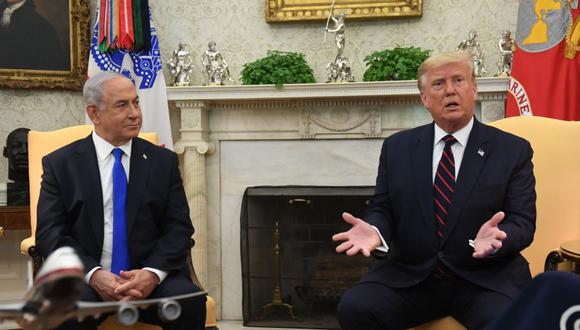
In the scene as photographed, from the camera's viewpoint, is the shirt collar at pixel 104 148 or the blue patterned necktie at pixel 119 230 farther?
the shirt collar at pixel 104 148

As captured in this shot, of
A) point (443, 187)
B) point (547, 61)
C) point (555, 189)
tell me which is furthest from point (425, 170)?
point (547, 61)

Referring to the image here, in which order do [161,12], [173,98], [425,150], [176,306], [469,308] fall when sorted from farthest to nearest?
[161,12]
[173,98]
[425,150]
[469,308]
[176,306]

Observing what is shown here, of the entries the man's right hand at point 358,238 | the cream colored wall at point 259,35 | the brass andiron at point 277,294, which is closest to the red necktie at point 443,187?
the man's right hand at point 358,238

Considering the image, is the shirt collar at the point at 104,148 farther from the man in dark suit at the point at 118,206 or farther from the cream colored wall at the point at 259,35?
the cream colored wall at the point at 259,35

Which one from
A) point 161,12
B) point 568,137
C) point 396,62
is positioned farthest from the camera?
point 161,12

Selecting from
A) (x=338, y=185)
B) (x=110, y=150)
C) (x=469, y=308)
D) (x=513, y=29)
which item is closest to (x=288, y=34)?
(x=338, y=185)

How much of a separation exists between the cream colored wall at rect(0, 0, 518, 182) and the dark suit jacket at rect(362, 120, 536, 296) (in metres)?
2.16

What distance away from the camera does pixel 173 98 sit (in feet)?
16.2

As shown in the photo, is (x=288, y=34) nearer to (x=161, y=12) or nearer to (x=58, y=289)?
(x=161, y=12)

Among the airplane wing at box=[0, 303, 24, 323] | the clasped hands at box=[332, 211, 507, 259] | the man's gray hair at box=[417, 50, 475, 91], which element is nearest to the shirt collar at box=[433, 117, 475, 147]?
the man's gray hair at box=[417, 50, 475, 91]

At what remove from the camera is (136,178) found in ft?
9.69

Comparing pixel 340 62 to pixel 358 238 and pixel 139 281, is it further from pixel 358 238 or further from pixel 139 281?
pixel 139 281

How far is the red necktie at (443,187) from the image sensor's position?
2.72 m

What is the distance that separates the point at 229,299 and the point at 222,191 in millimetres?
791
